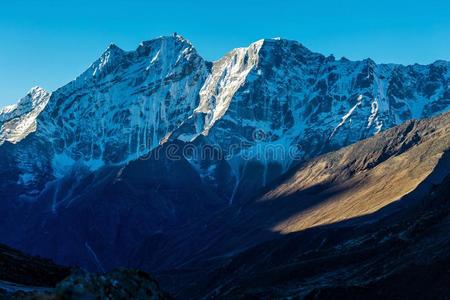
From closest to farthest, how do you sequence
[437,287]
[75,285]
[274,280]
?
[75,285] < [437,287] < [274,280]

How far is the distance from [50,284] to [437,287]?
268 ft

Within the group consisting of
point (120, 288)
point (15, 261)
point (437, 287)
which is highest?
point (15, 261)

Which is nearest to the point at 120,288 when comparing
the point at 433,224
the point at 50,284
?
the point at 50,284

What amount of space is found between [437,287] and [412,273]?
10.8 m

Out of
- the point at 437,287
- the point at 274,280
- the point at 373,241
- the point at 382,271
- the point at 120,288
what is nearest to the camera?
the point at 120,288

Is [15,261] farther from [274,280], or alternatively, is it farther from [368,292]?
[274,280]

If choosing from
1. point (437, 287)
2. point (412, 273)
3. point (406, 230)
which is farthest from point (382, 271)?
point (406, 230)

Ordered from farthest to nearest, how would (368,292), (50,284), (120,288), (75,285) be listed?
(368,292), (50,284), (120,288), (75,285)

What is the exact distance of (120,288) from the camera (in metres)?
27.5

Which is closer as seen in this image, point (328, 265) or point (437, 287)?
point (437, 287)

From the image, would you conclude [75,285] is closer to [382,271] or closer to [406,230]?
[382,271]

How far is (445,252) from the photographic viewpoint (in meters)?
140

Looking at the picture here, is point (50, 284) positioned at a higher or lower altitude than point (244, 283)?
higher

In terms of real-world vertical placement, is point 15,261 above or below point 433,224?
above
